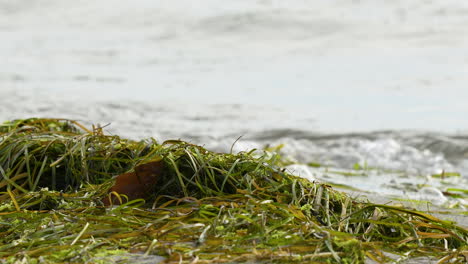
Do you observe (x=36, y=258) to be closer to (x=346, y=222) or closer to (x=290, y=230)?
(x=290, y=230)

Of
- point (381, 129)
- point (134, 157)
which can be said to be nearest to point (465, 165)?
point (381, 129)

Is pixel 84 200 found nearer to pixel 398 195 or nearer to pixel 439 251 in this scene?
pixel 439 251

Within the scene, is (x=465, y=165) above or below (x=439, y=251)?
below

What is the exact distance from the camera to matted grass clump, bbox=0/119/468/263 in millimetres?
1385

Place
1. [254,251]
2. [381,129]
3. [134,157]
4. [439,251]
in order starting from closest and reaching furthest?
[254,251]
[439,251]
[134,157]
[381,129]

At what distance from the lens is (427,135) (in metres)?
7.37

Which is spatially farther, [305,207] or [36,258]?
[305,207]

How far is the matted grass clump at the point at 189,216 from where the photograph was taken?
4.54 ft

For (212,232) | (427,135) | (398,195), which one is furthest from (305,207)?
(427,135)

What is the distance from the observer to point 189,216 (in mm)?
1608

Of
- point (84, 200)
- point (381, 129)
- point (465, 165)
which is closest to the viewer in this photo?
point (84, 200)

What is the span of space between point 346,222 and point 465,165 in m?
4.56

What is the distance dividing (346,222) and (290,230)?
0.31 meters

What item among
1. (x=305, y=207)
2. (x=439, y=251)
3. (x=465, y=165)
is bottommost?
(x=465, y=165)
